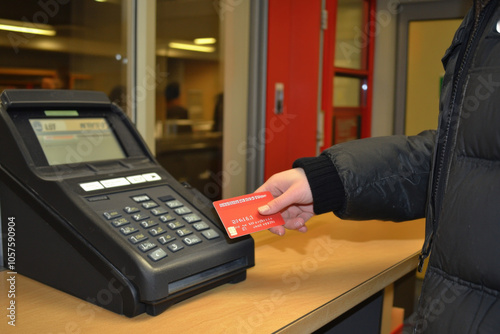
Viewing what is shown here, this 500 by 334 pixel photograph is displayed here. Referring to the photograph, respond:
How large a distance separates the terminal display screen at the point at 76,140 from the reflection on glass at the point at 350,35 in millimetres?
3033

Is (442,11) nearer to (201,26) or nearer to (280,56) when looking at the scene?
Result: (280,56)

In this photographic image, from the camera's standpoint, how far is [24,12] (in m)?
1.75

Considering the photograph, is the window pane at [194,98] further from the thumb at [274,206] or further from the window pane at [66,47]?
the thumb at [274,206]

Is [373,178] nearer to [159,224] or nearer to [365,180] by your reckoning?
[365,180]

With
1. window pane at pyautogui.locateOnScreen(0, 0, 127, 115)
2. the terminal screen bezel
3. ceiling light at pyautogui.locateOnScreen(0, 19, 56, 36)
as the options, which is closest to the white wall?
window pane at pyautogui.locateOnScreen(0, 0, 127, 115)

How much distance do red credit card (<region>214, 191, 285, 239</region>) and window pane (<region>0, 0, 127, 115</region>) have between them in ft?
4.19

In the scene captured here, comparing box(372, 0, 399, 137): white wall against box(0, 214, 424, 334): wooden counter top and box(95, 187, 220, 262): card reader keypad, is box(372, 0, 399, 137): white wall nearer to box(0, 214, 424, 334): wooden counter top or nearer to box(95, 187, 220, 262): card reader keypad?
box(0, 214, 424, 334): wooden counter top

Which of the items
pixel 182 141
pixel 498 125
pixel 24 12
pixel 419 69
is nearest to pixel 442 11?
pixel 419 69

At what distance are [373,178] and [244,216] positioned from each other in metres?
0.22

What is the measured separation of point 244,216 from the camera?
0.71 m

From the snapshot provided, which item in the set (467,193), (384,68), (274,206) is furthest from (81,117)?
(384,68)

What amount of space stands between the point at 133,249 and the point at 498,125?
0.45 metres

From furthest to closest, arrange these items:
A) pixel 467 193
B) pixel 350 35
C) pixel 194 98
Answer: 1. pixel 350 35
2. pixel 194 98
3. pixel 467 193

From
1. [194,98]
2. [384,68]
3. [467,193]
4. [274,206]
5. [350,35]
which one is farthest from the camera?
[384,68]
